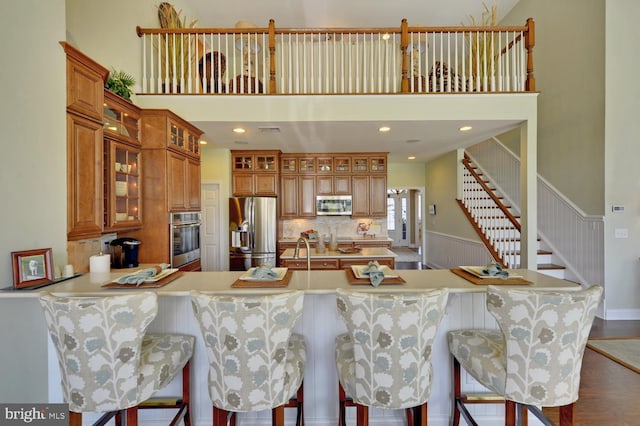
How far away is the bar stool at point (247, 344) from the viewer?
1.30 m

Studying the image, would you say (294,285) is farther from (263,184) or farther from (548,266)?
(548,266)

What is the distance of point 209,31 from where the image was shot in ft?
12.1

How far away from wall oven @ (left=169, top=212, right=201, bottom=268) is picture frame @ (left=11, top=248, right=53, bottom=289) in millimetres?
1304

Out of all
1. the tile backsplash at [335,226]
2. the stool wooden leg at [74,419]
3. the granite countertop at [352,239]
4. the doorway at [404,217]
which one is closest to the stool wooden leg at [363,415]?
the stool wooden leg at [74,419]

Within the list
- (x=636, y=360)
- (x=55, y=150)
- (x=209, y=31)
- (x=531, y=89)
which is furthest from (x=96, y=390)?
(x=531, y=89)

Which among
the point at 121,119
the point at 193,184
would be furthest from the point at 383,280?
the point at 193,184

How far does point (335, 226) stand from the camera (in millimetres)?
6383

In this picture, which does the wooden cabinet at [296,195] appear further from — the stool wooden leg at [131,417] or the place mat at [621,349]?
the stool wooden leg at [131,417]

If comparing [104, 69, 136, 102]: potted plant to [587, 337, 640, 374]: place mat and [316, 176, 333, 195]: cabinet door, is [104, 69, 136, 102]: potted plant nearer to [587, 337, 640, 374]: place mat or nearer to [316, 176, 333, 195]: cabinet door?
[316, 176, 333, 195]: cabinet door

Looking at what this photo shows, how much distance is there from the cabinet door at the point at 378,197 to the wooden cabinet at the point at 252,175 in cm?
199

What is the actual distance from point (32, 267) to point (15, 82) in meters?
1.10

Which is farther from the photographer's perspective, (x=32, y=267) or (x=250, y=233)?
(x=250, y=233)

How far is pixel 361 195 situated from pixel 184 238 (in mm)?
3627

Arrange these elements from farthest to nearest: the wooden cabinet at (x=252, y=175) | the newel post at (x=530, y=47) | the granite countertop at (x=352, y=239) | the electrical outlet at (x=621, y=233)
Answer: the granite countertop at (x=352, y=239), the wooden cabinet at (x=252, y=175), the electrical outlet at (x=621, y=233), the newel post at (x=530, y=47)
